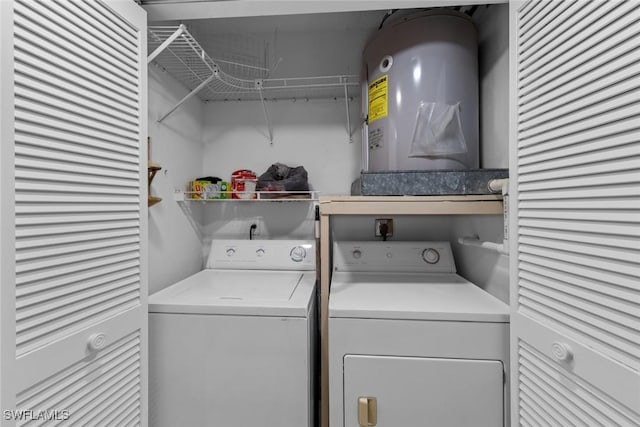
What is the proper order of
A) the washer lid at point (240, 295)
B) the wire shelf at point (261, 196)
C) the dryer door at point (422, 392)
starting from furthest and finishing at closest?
the wire shelf at point (261, 196) → the washer lid at point (240, 295) → the dryer door at point (422, 392)

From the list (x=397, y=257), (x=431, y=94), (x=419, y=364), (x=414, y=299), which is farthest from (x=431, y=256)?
(x=431, y=94)

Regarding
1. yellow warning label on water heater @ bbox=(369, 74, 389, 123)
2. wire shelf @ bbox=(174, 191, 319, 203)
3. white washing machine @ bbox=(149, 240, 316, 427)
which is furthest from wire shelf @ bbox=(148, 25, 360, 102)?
white washing machine @ bbox=(149, 240, 316, 427)

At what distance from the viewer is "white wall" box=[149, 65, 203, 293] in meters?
1.59

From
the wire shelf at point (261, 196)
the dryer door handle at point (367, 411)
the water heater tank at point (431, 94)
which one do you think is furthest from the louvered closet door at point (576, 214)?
the wire shelf at point (261, 196)

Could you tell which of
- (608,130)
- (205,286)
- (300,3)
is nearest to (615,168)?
(608,130)

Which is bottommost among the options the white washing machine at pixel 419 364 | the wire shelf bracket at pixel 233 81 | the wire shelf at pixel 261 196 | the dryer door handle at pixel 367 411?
the dryer door handle at pixel 367 411

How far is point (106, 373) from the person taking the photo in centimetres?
96

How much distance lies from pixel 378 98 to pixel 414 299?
38.4 inches

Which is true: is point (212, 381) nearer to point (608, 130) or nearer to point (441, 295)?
point (441, 295)

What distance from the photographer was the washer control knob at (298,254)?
75.5 inches

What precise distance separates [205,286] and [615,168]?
5.41 feet

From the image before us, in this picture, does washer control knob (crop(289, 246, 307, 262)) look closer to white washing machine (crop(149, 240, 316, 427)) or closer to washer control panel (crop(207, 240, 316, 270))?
washer control panel (crop(207, 240, 316, 270))

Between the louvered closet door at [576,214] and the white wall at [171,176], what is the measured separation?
5.57 ft

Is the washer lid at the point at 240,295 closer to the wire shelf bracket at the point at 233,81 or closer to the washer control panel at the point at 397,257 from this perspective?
the washer control panel at the point at 397,257
